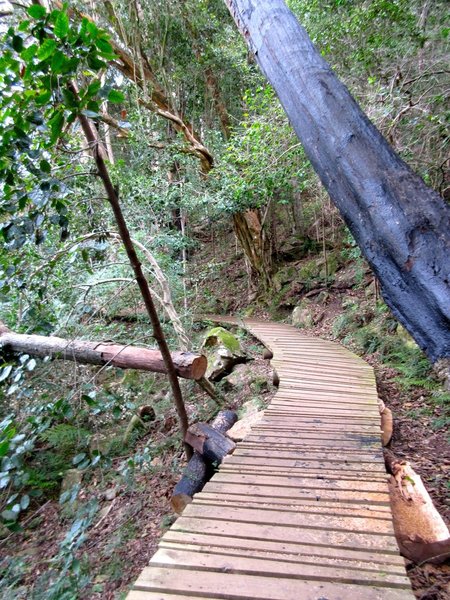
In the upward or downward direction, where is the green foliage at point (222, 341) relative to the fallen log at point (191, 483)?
upward

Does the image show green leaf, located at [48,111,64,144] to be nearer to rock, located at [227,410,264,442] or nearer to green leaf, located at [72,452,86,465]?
green leaf, located at [72,452,86,465]

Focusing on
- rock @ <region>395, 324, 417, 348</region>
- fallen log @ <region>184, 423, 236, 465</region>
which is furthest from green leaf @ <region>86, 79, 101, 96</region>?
rock @ <region>395, 324, 417, 348</region>

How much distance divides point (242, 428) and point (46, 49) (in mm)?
3667

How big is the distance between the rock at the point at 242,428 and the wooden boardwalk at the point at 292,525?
39 centimetres

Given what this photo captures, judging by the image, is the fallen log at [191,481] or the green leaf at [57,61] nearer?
the green leaf at [57,61]

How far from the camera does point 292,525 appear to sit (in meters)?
2.03

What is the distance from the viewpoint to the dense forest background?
179 centimetres

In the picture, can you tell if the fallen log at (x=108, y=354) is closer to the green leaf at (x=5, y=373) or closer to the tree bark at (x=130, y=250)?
the tree bark at (x=130, y=250)

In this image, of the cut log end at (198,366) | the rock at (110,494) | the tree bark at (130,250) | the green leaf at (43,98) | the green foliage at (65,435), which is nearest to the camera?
the green leaf at (43,98)

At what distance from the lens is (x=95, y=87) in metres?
1.55

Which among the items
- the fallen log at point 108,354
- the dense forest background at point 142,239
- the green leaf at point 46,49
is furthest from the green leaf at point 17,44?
the fallen log at point 108,354

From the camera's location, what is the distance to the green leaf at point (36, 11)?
1.35 metres

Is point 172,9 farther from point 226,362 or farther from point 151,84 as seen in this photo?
point 226,362

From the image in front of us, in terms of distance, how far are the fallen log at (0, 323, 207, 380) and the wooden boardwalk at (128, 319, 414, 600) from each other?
3.23ft
